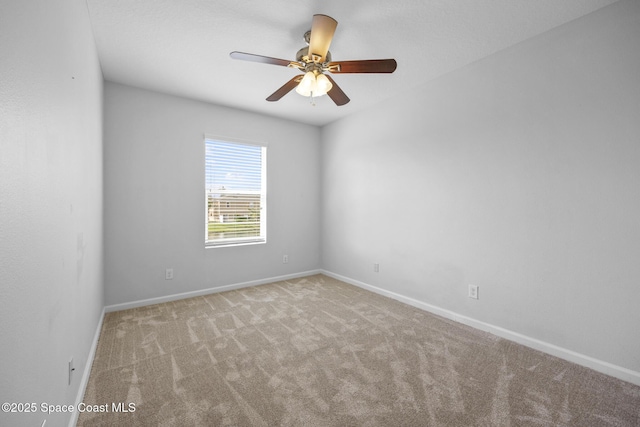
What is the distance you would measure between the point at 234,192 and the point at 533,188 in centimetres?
353

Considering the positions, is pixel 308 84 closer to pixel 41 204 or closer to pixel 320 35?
pixel 320 35

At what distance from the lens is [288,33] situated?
230cm

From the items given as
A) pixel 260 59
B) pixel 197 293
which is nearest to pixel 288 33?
pixel 260 59

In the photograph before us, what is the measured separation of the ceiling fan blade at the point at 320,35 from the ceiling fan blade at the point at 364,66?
0.12m

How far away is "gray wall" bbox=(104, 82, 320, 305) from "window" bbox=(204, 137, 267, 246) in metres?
0.11

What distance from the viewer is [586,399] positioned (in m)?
1.75

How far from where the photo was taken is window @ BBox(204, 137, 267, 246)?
3.88m

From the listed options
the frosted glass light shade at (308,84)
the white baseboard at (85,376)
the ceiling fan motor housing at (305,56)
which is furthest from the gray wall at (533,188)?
the white baseboard at (85,376)

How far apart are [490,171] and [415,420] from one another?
2216mm

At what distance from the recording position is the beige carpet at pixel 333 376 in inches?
63.3

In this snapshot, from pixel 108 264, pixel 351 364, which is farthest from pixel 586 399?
pixel 108 264

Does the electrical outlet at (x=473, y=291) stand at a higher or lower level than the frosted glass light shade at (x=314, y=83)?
lower

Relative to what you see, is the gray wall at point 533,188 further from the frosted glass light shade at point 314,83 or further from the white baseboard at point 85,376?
→ the white baseboard at point 85,376

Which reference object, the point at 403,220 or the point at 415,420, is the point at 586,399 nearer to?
the point at 415,420
